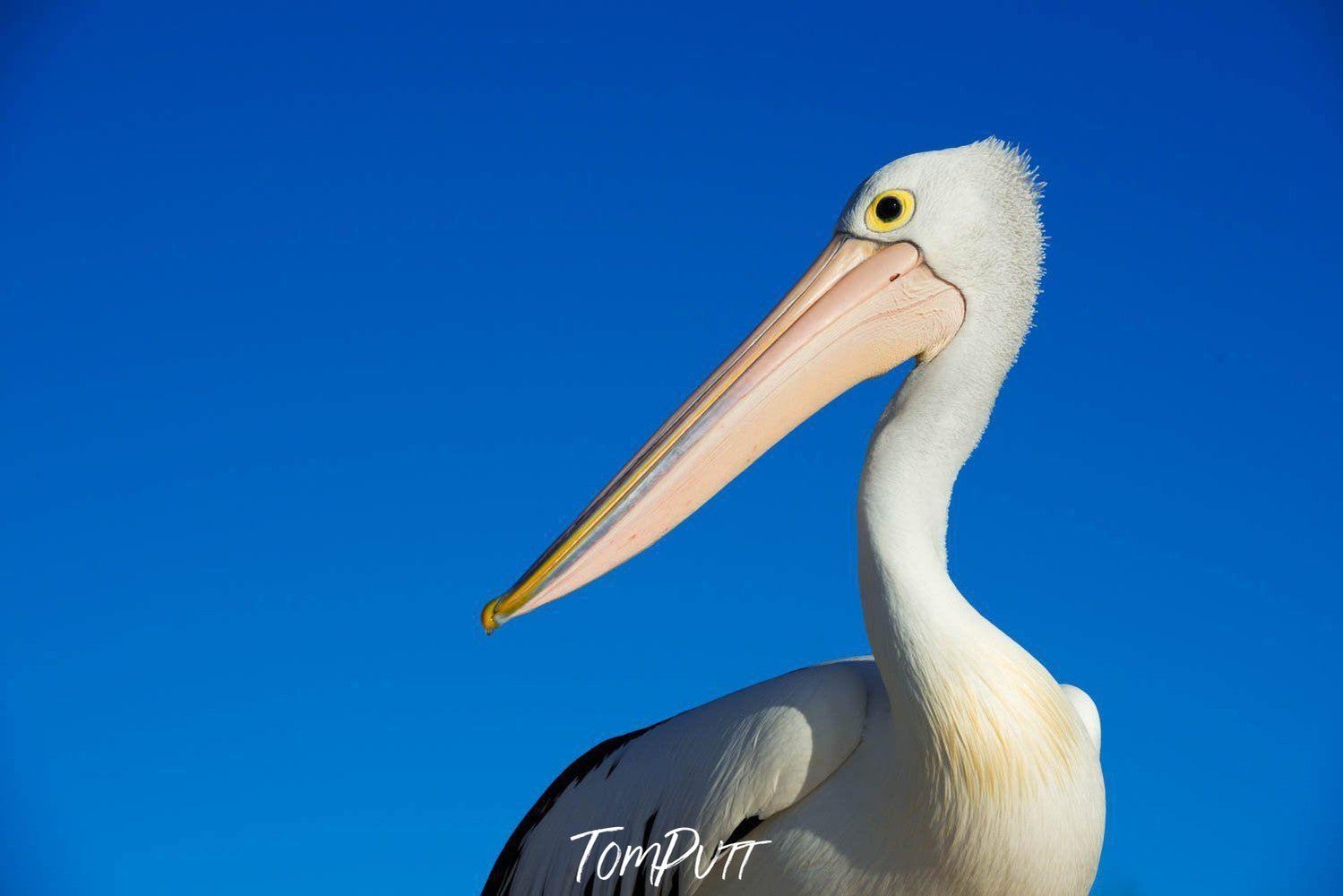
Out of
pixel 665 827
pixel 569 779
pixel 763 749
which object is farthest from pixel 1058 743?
pixel 569 779

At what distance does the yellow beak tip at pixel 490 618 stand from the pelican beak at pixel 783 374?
241mm

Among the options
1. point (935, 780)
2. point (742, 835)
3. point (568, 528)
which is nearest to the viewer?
point (935, 780)

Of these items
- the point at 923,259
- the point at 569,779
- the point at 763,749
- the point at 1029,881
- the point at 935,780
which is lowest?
the point at 1029,881

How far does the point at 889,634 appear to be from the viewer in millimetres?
2848

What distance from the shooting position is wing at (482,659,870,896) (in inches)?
123

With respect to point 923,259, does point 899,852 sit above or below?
below

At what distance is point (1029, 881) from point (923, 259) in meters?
1.72

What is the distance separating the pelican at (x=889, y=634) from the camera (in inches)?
110

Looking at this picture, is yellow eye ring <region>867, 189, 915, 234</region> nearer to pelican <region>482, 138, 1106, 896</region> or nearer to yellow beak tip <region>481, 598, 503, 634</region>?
pelican <region>482, 138, 1106, 896</region>

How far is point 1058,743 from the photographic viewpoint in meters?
2.87

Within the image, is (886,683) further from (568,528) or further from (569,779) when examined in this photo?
(569,779)

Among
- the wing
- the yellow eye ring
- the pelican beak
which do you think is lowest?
the wing

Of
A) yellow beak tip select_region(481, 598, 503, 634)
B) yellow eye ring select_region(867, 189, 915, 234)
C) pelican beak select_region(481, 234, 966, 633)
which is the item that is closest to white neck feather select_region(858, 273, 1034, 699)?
pelican beak select_region(481, 234, 966, 633)

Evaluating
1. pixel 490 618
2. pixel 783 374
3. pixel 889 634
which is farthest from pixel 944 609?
pixel 490 618
